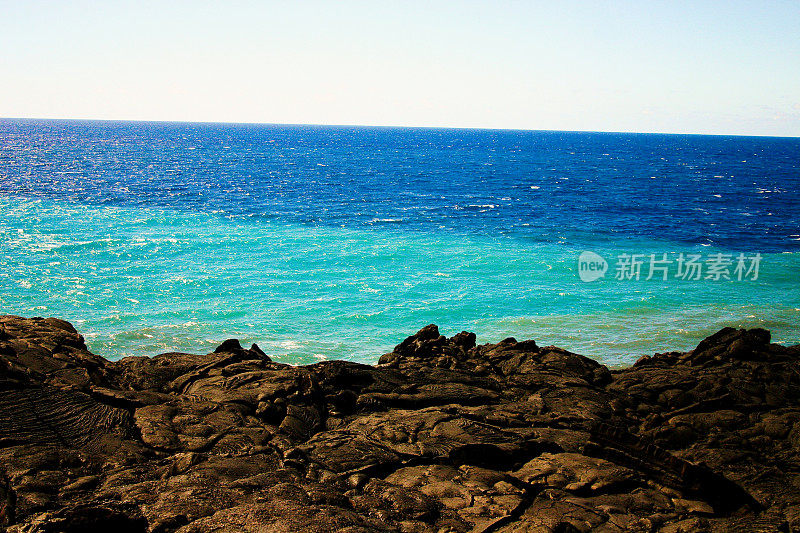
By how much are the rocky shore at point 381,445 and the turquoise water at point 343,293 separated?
7.77 meters

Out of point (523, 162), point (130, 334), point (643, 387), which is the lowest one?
point (130, 334)

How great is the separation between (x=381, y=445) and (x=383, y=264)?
89.8 ft

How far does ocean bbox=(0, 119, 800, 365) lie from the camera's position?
85.1 feet

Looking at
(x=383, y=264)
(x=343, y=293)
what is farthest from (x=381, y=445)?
(x=383, y=264)

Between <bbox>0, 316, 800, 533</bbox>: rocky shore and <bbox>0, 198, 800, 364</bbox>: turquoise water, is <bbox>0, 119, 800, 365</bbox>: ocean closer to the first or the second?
<bbox>0, 198, 800, 364</bbox>: turquoise water

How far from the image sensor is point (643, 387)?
50.1 feet

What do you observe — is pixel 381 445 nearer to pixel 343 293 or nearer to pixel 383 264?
pixel 343 293

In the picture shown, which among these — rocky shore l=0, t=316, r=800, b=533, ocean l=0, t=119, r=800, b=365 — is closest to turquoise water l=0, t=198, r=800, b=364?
ocean l=0, t=119, r=800, b=365

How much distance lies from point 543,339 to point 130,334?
18401 millimetres

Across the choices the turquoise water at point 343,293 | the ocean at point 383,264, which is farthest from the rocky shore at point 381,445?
the ocean at point 383,264

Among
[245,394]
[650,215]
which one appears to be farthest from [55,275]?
[650,215]

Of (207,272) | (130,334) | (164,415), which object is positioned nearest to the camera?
(164,415)

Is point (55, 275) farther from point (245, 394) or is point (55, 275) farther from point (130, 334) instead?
point (245, 394)

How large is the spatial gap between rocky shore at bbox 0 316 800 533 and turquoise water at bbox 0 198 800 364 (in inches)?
306
